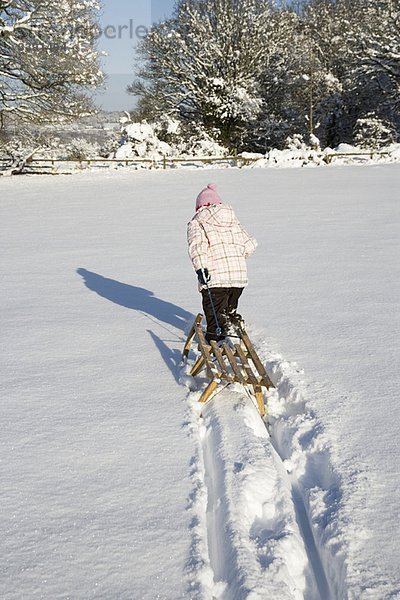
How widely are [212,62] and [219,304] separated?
2991cm

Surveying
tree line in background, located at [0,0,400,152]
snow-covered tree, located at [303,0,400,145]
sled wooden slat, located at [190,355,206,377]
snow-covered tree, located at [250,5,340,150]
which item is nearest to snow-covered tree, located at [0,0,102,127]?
tree line in background, located at [0,0,400,152]

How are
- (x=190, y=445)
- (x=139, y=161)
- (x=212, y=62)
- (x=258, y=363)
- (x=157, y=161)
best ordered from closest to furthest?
1. (x=190, y=445)
2. (x=258, y=363)
3. (x=157, y=161)
4. (x=139, y=161)
5. (x=212, y=62)

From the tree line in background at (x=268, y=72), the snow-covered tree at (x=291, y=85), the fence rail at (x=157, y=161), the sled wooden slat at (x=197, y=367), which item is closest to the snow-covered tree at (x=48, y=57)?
the fence rail at (x=157, y=161)

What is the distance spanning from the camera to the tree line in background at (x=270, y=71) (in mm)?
31281

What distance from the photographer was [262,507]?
118 inches

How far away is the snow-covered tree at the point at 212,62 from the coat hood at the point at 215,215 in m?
28.0

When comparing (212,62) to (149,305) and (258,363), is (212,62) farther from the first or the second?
(258,363)

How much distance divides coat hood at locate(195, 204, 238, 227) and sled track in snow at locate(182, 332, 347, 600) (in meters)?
1.60

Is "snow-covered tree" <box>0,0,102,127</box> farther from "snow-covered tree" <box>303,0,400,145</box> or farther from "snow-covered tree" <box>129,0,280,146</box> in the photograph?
"snow-covered tree" <box>303,0,400,145</box>

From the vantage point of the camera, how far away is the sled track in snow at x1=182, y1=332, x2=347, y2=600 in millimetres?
2477

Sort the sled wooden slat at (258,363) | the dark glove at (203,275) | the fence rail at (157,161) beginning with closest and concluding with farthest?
1. the sled wooden slat at (258,363)
2. the dark glove at (203,275)
3. the fence rail at (157,161)

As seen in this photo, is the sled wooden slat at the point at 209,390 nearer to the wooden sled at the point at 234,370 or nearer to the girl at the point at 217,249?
the wooden sled at the point at 234,370

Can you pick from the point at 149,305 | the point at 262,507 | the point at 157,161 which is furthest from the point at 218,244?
the point at 157,161

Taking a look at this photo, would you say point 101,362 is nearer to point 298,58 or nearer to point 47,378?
point 47,378
